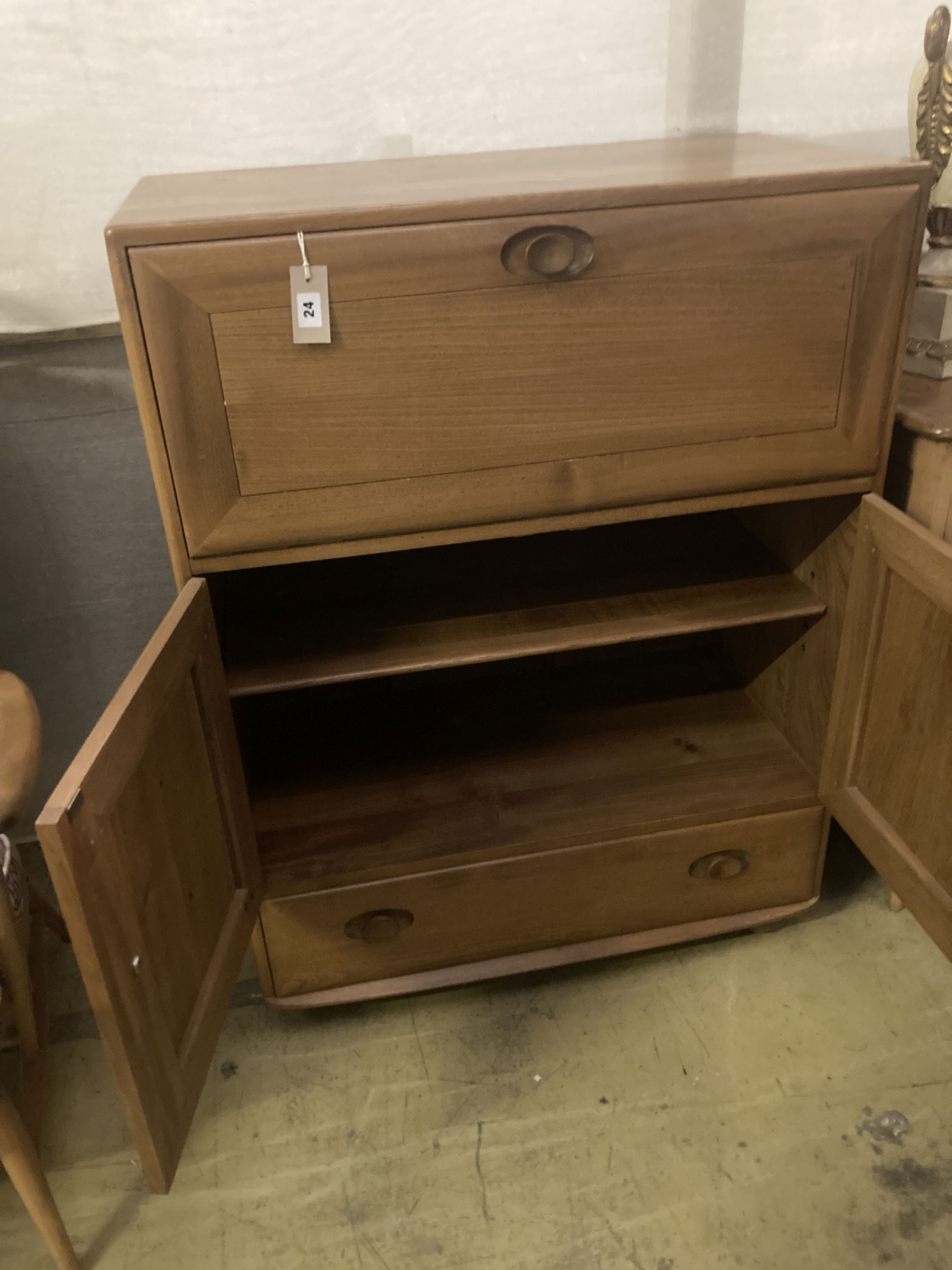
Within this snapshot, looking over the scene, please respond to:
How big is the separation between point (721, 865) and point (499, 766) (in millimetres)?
336

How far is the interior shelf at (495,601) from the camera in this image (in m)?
1.11

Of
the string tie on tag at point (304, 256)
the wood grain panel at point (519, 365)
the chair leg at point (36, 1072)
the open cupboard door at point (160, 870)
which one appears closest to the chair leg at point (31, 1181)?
the chair leg at point (36, 1072)

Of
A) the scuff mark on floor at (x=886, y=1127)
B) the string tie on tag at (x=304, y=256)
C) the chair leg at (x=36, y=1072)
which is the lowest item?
the scuff mark on floor at (x=886, y=1127)

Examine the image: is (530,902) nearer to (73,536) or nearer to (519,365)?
(519,365)

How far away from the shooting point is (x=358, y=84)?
122 centimetres

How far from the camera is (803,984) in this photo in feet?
4.39

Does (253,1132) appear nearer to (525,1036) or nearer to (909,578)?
(525,1036)

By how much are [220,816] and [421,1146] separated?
1.68 feet

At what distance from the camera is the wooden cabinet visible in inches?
33.0

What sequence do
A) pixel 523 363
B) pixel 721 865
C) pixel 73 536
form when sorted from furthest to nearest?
1. pixel 73 536
2. pixel 721 865
3. pixel 523 363

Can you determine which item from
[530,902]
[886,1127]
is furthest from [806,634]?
[886,1127]

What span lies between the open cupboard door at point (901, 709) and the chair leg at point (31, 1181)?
A: 961 millimetres

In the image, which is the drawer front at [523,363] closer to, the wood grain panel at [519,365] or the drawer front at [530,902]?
the wood grain panel at [519,365]

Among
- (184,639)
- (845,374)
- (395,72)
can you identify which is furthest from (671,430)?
(395,72)
